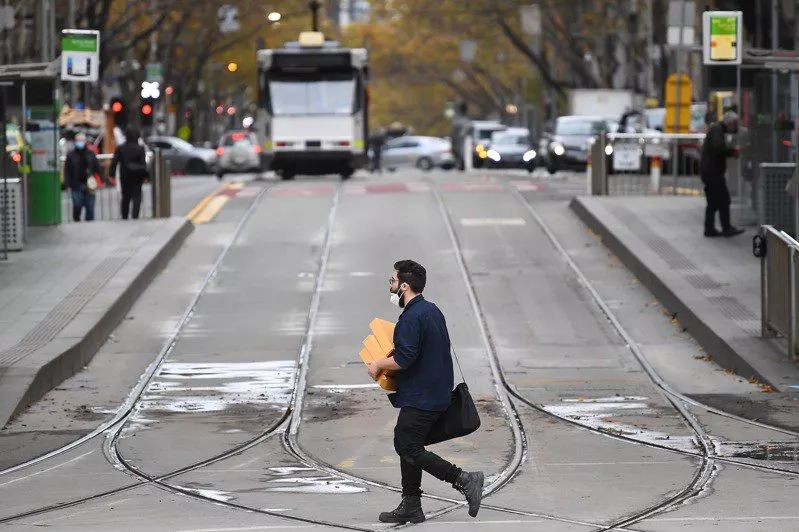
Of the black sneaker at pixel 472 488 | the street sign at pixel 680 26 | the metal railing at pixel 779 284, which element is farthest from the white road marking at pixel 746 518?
the street sign at pixel 680 26

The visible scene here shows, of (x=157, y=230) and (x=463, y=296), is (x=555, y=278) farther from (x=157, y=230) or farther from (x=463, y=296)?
(x=157, y=230)

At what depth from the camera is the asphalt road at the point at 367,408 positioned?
10.6 m

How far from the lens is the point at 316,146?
135 ft

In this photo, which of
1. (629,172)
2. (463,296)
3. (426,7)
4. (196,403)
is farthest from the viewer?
(426,7)

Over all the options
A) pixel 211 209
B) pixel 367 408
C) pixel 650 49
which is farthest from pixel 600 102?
pixel 367 408

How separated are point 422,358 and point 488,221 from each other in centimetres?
1952

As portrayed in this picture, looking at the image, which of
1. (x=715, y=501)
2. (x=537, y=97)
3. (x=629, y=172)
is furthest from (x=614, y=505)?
(x=537, y=97)

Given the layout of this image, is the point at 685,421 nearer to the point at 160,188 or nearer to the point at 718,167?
the point at 718,167

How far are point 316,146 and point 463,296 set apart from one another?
66.1ft

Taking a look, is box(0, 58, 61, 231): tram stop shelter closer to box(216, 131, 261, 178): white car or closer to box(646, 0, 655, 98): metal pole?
box(216, 131, 261, 178): white car

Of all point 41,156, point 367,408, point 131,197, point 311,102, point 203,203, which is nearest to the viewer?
point 367,408

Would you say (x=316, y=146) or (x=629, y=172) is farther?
(x=316, y=146)

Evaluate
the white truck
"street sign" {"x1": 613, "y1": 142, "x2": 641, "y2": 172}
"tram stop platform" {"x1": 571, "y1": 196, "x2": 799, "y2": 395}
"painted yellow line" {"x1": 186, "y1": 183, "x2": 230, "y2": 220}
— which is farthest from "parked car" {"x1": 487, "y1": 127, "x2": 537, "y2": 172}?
"tram stop platform" {"x1": 571, "y1": 196, "x2": 799, "y2": 395}

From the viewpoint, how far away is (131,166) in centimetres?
2830
